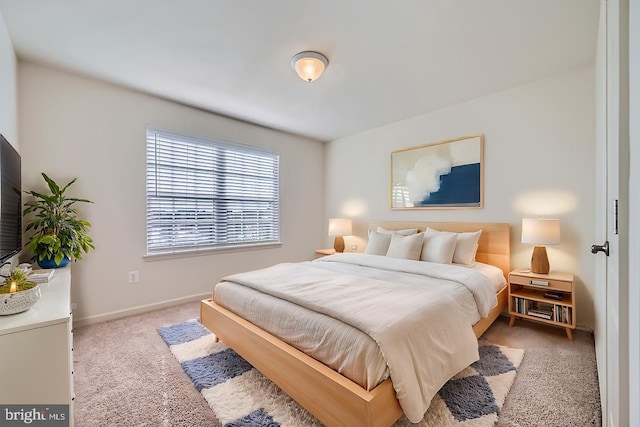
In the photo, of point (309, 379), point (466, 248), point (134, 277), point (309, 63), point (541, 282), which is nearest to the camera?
point (309, 379)

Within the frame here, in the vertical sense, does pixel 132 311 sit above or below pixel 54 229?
below

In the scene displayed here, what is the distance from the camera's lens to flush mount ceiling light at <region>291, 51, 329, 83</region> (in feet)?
7.45

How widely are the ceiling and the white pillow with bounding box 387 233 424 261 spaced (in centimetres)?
159

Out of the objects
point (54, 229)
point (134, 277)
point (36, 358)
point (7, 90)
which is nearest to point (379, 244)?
point (134, 277)

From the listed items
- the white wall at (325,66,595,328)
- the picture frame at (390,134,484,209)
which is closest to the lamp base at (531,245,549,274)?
the white wall at (325,66,595,328)

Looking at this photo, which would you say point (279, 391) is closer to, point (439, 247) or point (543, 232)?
point (439, 247)

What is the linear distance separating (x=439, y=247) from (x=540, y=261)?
2.85ft

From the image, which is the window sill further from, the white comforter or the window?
the white comforter

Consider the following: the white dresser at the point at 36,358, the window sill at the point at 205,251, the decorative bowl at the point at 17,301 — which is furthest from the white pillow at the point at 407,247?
the decorative bowl at the point at 17,301

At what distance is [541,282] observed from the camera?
2.50 m

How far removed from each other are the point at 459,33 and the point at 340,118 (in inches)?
75.5

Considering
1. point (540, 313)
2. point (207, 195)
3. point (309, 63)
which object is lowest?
point (540, 313)

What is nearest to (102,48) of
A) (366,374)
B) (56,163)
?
(56,163)

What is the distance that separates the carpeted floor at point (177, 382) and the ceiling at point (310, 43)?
7.95ft
